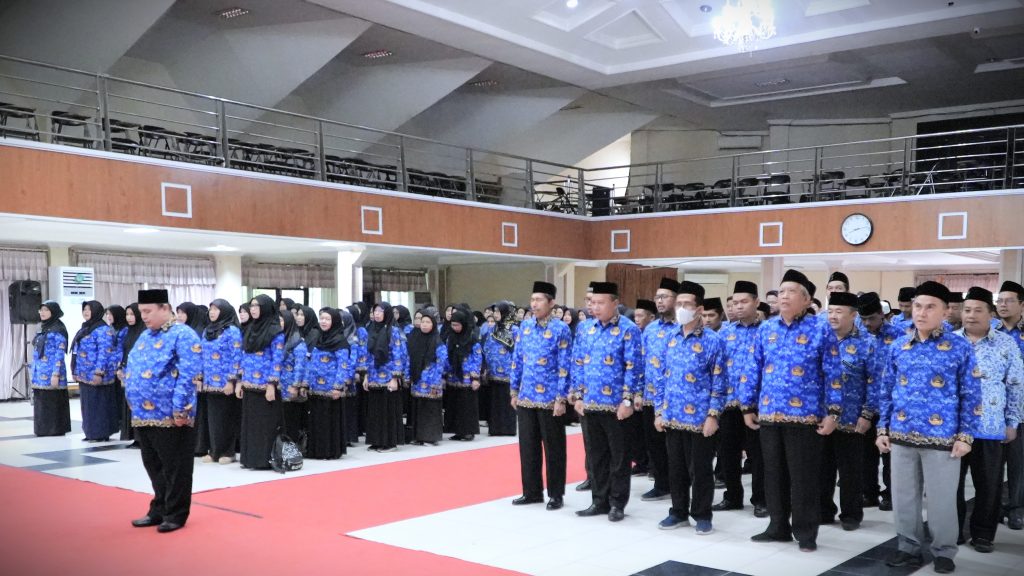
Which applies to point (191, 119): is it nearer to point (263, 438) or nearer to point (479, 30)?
point (479, 30)

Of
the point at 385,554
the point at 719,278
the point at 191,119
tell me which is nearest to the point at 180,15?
the point at 191,119

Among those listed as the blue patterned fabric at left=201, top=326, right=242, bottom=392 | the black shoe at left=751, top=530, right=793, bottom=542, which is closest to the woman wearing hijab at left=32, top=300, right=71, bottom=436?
the blue patterned fabric at left=201, top=326, right=242, bottom=392

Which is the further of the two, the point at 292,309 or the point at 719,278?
the point at 719,278

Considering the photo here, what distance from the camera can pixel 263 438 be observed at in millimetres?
7035

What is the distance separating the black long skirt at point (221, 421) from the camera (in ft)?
24.2

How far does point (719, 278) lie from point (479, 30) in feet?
30.4

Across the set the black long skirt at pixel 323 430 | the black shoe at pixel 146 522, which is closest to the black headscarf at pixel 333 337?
the black long skirt at pixel 323 430

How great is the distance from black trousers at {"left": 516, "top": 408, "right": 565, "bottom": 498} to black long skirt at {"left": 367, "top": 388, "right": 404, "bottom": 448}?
101 inches

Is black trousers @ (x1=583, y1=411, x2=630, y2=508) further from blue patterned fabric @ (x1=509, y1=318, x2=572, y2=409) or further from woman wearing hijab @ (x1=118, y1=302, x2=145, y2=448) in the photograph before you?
woman wearing hijab @ (x1=118, y1=302, x2=145, y2=448)

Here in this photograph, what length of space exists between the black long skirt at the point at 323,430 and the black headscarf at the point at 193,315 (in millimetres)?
1260

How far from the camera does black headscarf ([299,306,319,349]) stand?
7.84m

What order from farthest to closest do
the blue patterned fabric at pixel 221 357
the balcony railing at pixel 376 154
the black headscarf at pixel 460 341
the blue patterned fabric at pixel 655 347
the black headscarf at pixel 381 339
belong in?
the balcony railing at pixel 376 154
the black headscarf at pixel 460 341
the black headscarf at pixel 381 339
the blue patterned fabric at pixel 221 357
the blue patterned fabric at pixel 655 347

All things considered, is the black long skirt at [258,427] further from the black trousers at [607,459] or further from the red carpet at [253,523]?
the black trousers at [607,459]

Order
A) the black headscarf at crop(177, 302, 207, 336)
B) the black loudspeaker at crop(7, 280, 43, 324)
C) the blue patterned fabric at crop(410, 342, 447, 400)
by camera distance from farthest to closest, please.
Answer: the black loudspeaker at crop(7, 280, 43, 324), the blue patterned fabric at crop(410, 342, 447, 400), the black headscarf at crop(177, 302, 207, 336)
